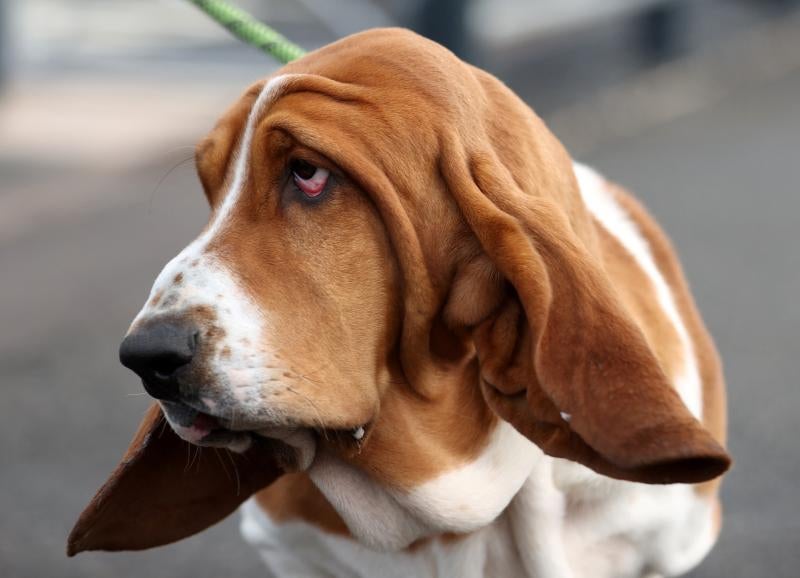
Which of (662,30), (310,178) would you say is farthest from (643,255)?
(662,30)

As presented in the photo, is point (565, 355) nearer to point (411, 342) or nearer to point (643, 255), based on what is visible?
point (411, 342)

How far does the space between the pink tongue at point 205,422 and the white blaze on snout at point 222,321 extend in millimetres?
101

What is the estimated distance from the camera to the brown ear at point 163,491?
324 cm

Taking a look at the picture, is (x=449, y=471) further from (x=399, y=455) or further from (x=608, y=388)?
(x=608, y=388)

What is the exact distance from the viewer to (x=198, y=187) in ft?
34.4

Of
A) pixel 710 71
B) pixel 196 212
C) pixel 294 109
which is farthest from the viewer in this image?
pixel 710 71

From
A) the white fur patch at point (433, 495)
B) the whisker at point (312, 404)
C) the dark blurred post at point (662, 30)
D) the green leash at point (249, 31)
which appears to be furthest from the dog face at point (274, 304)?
the dark blurred post at point (662, 30)

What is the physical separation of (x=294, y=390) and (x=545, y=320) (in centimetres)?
49

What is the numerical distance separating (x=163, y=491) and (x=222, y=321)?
2.59 feet

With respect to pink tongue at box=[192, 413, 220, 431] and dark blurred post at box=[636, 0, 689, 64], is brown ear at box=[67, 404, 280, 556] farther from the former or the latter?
dark blurred post at box=[636, 0, 689, 64]

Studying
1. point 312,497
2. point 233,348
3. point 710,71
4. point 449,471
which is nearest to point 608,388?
point 449,471

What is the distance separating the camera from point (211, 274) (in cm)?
274

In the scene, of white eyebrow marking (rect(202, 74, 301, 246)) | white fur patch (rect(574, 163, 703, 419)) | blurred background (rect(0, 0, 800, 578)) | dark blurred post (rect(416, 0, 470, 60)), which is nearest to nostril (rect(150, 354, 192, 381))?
white eyebrow marking (rect(202, 74, 301, 246))

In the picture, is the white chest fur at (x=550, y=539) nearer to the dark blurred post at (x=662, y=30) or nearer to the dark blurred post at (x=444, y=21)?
the dark blurred post at (x=444, y=21)
